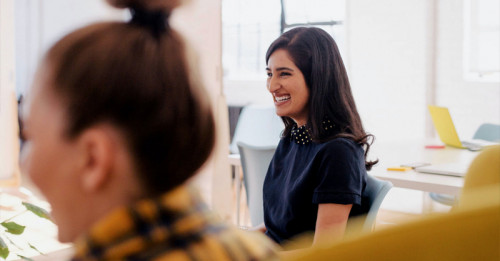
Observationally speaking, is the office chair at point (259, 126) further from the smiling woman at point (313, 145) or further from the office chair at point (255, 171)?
the smiling woman at point (313, 145)

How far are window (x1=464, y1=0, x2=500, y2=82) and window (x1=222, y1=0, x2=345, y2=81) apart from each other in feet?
7.43

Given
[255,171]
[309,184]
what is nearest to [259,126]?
[255,171]

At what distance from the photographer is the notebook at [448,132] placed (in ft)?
11.2

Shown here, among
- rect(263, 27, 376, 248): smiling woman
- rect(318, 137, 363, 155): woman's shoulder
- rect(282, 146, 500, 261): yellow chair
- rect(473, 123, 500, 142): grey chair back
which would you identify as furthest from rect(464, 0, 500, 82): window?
rect(282, 146, 500, 261): yellow chair

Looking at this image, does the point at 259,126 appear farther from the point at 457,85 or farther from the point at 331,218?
the point at 331,218

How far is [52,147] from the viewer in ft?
2.02

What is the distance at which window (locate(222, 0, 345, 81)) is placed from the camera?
7229 mm

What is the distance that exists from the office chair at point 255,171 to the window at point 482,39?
9.18 ft

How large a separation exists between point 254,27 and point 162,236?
723 centimetres

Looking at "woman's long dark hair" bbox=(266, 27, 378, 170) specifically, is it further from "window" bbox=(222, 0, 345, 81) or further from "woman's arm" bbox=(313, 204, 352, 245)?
"window" bbox=(222, 0, 345, 81)

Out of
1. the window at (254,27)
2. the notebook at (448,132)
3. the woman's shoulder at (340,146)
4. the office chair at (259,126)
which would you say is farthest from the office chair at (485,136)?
the window at (254,27)

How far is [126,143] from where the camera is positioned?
598 millimetres

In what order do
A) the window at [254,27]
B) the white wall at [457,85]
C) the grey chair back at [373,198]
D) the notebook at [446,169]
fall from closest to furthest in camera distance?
1. the grey chair back at [373,198]
2. the notebook at [446,169]
3. the white wall at [457,85]
4. the window at [254,27]

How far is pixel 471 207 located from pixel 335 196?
37.9 inches
